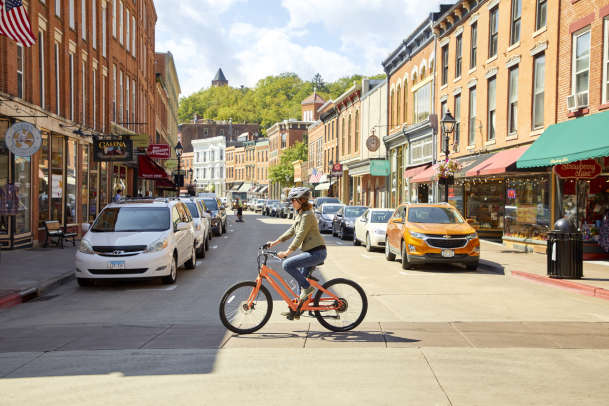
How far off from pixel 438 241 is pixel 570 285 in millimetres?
3494

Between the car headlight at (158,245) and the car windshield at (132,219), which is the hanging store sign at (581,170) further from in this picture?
the car headlight at (158,245)

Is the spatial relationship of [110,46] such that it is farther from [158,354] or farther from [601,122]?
[158,354]

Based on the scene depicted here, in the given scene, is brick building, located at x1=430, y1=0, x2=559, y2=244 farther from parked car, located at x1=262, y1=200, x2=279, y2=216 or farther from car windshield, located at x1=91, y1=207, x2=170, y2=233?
parked car, located at x1=262, y1=200, x2=279, y2=216

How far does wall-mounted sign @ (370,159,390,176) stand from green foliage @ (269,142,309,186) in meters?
44.3

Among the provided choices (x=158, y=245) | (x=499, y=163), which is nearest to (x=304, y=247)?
(x=158, y=245)

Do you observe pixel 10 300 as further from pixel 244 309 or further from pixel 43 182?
pixel 43 182

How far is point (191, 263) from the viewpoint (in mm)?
15297

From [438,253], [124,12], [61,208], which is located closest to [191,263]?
[438,253]

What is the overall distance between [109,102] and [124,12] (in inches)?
287

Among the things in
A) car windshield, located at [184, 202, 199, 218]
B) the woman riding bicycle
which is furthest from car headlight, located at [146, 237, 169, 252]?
car windshield, located at [184, 202, 199, 218]

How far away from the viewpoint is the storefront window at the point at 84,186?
25045mm

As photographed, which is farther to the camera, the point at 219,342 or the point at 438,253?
the point at 438,253

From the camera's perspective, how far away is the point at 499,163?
19859mm

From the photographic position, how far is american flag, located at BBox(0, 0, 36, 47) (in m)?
13.5
